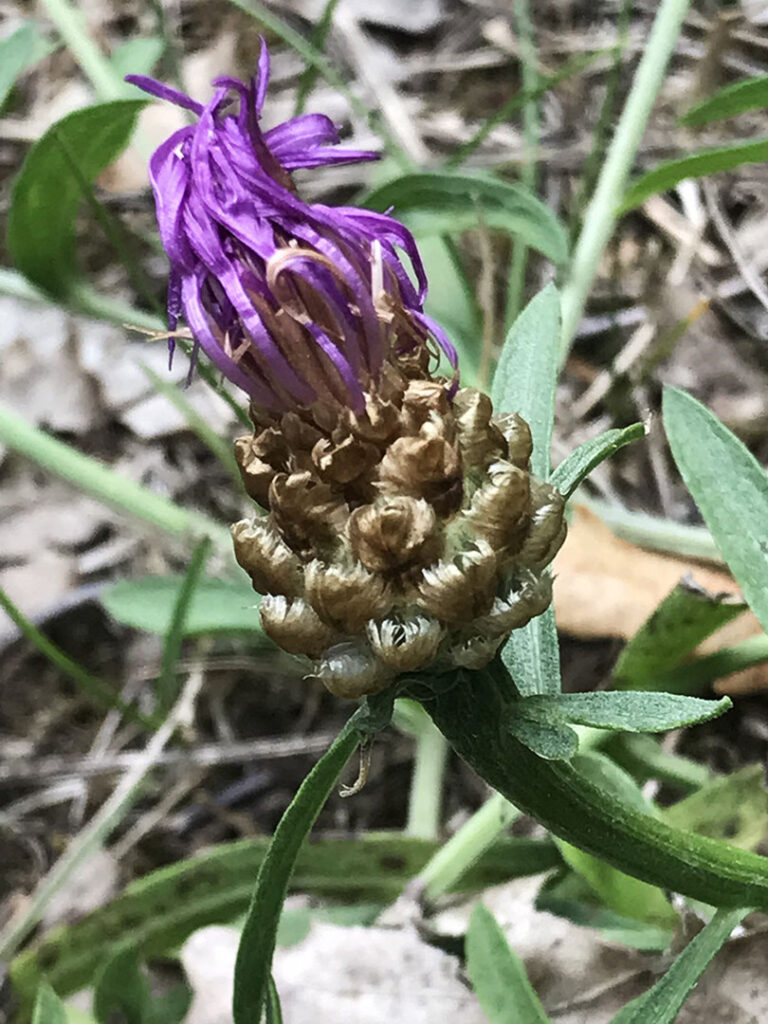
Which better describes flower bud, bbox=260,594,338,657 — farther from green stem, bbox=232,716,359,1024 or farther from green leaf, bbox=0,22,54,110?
green leaf, bbox=0,22,54,110

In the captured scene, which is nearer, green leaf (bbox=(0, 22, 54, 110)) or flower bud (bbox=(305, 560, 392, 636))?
flower bud (bbox=(305, 560, 392, 636))

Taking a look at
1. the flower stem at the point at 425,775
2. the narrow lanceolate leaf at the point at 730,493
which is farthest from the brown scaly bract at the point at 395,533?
the flower stem at the point at 425,775

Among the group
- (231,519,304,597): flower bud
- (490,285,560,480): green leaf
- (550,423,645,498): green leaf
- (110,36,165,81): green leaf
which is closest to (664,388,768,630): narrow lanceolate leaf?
(490,285,560,480): green leaf

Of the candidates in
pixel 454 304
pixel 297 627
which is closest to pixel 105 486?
pixel 454 304

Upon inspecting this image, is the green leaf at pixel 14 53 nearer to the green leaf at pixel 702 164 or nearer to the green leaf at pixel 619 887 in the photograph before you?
the green leaf at pixel 702 164

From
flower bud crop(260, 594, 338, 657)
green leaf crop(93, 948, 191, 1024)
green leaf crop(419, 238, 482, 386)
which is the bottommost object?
green leaf crop(93, 948, 191, 1024)

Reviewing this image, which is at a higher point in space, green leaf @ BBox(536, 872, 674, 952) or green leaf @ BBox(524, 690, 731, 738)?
green leaf @ BBox(524, 690, 731, 738)

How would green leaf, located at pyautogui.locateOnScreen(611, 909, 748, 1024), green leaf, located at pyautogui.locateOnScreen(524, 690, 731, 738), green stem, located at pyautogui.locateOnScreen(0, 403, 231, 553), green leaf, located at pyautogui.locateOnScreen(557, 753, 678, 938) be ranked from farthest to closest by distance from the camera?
1. green stem, located at pyautogui.locateOnScreen(0, 403, 231, 553)
2. green leaf, located at pyautogui.locateOnScreen(557, 753, 678, 938)
3. green leaf, located at pyautogui.locateOnScreen(611, 909, 748, 1024)
4. green leaf, located at pyautogui.locateOnScreen(524, 690, 731, 738)
